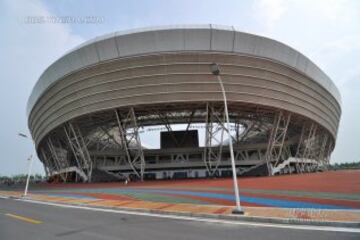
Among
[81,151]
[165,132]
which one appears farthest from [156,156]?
[81,151]

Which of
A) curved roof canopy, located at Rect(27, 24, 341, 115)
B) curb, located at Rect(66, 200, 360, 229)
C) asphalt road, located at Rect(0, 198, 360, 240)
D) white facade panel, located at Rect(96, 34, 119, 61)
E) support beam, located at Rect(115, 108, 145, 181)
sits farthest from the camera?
support beam, located at Rect(115, 108, 145, 181)

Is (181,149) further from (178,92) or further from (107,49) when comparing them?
(107,49)

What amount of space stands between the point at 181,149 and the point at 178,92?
1839 centimetres

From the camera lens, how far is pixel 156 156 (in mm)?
53594

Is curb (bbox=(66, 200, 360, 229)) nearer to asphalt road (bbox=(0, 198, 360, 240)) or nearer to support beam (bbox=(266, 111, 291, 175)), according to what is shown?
asphalt road (bbox=(0, 198, 360, 240))

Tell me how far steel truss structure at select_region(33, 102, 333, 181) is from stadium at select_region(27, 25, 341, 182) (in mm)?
230

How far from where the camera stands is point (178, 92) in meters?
35.3

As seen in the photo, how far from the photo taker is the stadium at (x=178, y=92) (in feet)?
109

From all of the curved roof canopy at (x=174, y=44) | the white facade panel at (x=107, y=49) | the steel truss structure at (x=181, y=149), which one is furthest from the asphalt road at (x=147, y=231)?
the steel truss structure at (x=181, y=149)

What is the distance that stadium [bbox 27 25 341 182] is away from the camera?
33.1m

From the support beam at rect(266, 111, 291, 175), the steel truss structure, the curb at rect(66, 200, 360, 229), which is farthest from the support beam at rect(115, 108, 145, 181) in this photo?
the curb at rect(66, 200, 360, 229)

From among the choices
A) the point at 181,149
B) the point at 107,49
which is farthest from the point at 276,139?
the point at 107,49

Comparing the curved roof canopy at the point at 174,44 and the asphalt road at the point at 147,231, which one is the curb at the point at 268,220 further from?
the curved roof canopy at the point at 174,44

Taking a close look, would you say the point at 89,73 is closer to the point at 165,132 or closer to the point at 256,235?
the point at 165,132
